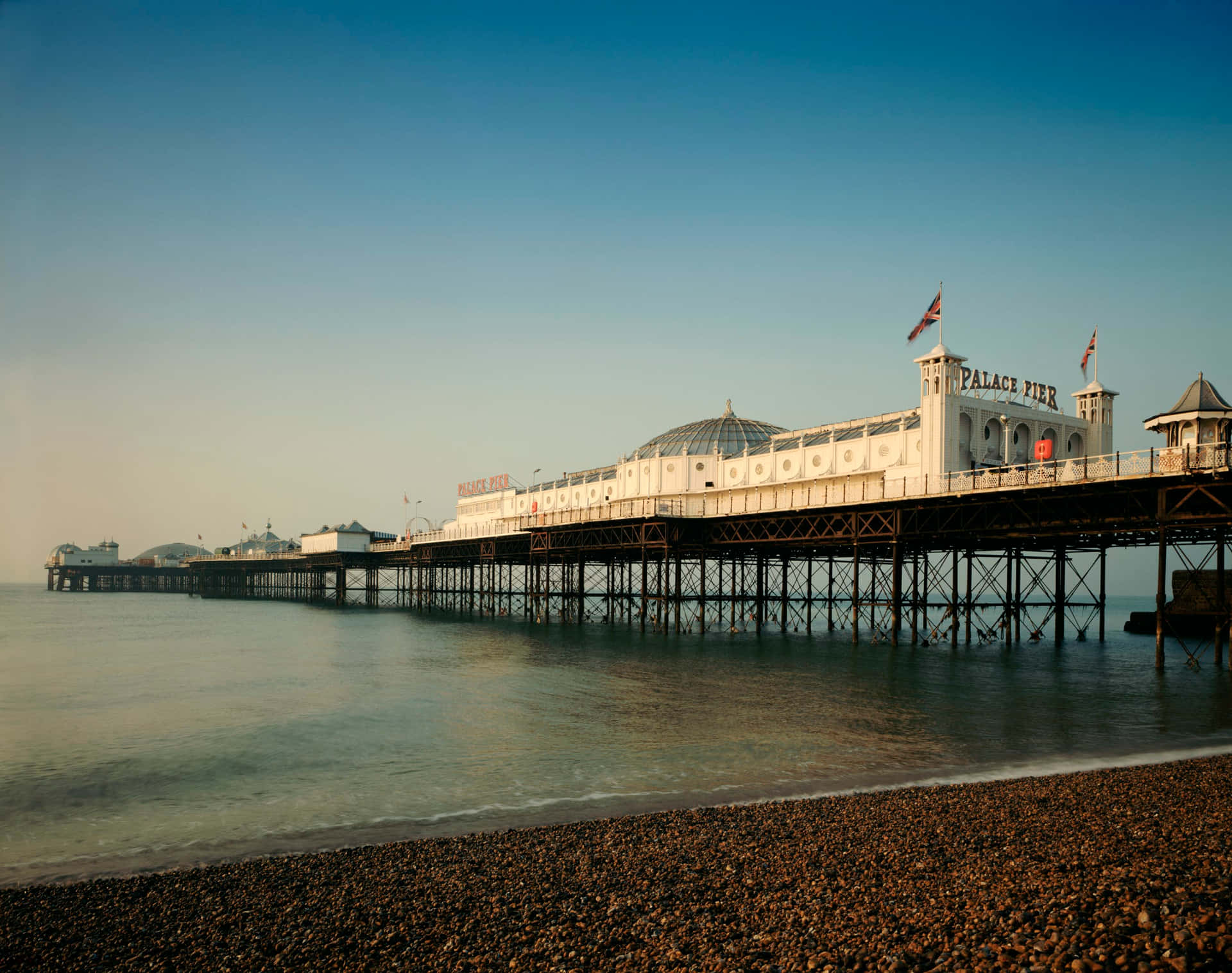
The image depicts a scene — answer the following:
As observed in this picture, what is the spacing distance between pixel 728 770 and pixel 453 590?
91.0 m

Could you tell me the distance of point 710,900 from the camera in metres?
10.5

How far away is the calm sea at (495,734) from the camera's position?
1580cm

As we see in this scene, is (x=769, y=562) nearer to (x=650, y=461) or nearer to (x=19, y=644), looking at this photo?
(x=650, y=461)

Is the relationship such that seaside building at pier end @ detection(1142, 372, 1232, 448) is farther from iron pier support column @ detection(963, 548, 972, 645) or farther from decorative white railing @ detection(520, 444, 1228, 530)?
iron pier support column @ detection(963, 548, 972, 645)

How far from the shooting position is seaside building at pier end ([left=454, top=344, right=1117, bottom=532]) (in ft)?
147

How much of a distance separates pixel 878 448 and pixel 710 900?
4208 centimetres

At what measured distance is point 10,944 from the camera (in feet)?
32.4

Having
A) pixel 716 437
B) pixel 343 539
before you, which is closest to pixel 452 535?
pixel 343 539

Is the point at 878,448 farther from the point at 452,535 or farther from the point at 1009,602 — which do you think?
the point at 452,535

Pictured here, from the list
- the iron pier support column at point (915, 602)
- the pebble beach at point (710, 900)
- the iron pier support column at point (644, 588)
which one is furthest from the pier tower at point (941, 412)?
the pebble beach at point (710, 900)

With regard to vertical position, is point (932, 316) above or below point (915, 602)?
above

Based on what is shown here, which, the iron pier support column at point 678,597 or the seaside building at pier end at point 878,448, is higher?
the seaside building at pier end at point 878,448

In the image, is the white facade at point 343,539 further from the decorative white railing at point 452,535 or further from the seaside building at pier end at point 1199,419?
the seaside building at pier end at point 1199,419

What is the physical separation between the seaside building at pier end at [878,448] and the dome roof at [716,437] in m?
0.11
